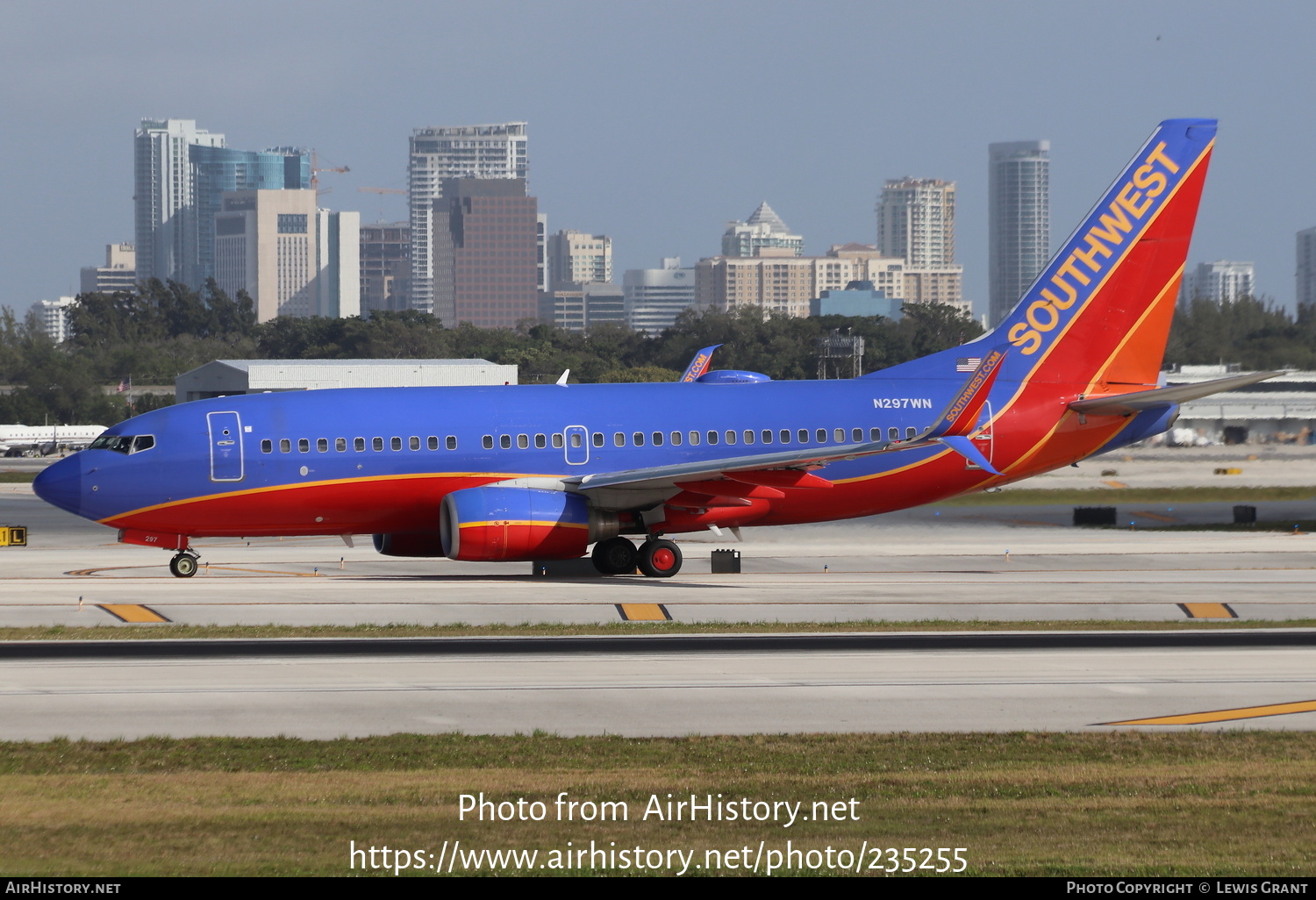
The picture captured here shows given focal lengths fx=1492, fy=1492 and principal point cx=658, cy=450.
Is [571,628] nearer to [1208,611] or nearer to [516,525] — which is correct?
[516,525]

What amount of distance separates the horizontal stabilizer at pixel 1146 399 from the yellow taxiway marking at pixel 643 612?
552 inches

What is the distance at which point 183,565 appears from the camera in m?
35.0

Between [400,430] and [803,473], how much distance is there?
9393 millimetres

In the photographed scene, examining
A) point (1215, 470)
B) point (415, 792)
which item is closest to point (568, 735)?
point (415, 792)

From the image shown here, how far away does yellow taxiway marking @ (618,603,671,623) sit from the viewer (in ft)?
90.1

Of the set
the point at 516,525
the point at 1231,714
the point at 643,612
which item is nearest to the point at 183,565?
the point at 516,525

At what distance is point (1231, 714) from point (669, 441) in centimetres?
1888

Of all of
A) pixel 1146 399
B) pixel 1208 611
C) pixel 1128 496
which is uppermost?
pixel 1146 399

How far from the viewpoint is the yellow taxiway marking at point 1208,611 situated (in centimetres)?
2777

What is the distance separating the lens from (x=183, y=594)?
30.5 meters

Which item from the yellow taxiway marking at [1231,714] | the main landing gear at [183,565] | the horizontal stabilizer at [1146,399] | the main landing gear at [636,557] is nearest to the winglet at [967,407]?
the horizontal stabilizer at [1146,399]
